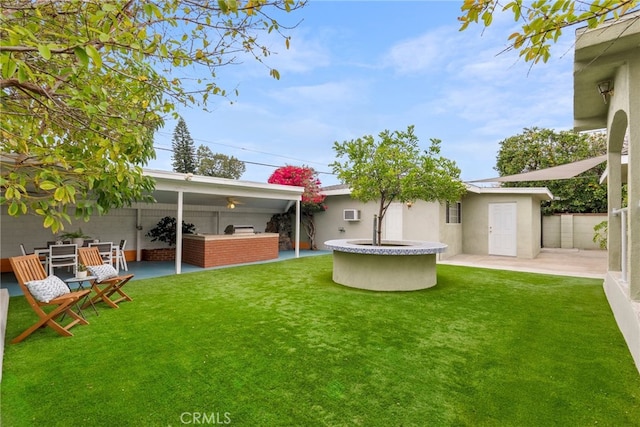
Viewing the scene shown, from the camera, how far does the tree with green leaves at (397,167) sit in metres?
6.45

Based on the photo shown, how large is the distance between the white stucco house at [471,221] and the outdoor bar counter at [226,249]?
3.91m

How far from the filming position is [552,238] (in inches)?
614

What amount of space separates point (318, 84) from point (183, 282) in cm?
1123

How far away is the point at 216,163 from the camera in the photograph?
36250 mm

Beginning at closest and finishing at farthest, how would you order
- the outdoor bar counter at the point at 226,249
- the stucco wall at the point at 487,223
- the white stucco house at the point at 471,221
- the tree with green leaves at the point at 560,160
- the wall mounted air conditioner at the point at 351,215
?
the outdoor bar counter at the point at 226,249 → the white stucco house at the point at 471,221 → the stucco wall at the point at 487,223 → the wall mounted air conditioner at the point at 351,215 → the tree with green leaves at the point at 560,160

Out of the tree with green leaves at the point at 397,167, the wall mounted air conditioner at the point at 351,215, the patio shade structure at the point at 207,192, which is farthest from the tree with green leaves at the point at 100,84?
the wall mounted air conditioner at the point at 351,215

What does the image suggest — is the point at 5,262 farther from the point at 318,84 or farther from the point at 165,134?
the point at 318,84

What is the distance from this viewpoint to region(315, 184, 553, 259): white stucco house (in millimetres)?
11211

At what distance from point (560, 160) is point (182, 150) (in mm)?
32725

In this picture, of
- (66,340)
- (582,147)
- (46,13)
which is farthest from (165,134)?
(582,147)

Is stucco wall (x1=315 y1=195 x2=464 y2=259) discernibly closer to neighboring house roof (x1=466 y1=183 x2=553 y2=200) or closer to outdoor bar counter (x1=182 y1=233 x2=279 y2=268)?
neighboring house roof (x1=466 y1=183 x2=553 y2=200)

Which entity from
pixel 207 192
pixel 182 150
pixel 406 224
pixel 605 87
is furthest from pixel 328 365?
pixel 182 150

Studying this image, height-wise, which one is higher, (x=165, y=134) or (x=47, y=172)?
(x=165, y=134)

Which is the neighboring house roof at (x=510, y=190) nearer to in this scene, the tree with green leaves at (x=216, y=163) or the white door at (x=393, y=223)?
the white door at (x=393, y=223)
